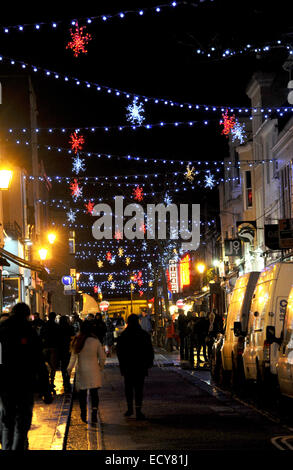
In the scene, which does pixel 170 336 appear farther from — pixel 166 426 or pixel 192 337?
pixel 166 426

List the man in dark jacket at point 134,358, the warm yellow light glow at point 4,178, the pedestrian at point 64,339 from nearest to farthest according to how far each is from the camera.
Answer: the man in dark jacket at point 134,358, the pedestrian at point 64,339, the warm yellow light glow at point 4,178

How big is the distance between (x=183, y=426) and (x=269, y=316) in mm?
3548

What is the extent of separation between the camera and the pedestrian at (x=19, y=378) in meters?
9.51

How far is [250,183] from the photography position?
4641 centimetres

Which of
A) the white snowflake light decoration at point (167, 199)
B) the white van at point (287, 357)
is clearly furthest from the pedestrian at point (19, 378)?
the white snowflake light decoration at point (167, 199)

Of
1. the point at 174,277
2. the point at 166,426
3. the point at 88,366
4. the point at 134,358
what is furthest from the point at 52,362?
the point at 174,277

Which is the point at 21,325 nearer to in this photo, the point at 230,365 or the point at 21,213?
the point at 230,365

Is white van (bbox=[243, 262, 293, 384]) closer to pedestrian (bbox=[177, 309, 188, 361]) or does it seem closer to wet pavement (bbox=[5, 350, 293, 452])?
wet pavement (bbox=[5, 350, 293, 452])

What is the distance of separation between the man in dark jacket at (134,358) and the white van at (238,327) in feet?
13.0

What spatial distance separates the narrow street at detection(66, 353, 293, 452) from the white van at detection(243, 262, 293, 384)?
764mm

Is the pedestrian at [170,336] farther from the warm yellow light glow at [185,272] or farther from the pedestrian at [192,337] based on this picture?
the warm yellow light glow at [185,272]

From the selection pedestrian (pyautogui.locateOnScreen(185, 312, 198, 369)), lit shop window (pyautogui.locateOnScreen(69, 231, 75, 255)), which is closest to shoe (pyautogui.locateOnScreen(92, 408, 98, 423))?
pedestrian (pyautogui.locateOnScreen(185, 312, 198, 369))

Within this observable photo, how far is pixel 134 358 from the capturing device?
15.6m

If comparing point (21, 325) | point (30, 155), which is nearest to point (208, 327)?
point (21, 325)
